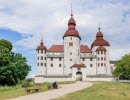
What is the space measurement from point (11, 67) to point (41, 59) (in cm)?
2267

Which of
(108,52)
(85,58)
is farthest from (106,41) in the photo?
(85,58)

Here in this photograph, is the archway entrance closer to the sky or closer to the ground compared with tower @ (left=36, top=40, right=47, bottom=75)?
closer to the ground

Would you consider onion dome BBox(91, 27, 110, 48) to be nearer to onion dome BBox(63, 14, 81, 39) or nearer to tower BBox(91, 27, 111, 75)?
tower BBox(91, 27, 111, 75)

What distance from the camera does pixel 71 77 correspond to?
183ft

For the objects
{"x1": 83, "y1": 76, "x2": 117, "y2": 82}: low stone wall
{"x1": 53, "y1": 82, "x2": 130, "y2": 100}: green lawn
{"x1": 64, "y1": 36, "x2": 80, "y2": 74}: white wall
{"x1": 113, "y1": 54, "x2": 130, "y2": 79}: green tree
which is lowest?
{"x1": 83, "y1": 76, "x2": 117, "y2": 82}: low stone wall

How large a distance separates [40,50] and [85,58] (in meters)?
16.6

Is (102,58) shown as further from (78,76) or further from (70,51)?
(78,76)

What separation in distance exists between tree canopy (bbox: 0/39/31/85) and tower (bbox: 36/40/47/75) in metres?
10.6

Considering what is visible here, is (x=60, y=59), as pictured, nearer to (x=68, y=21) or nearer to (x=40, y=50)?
(x=40, y=50)

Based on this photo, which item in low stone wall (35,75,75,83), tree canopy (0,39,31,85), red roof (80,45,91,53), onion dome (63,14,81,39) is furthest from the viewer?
red roof (80,45,91,53)

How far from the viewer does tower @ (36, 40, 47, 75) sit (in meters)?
64.1

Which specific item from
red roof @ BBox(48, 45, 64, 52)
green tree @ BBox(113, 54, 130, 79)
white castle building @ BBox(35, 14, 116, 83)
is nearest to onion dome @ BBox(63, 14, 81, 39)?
white castle building @ BBox(35, 14, 116, 83)

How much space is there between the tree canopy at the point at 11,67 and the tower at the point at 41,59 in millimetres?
10584

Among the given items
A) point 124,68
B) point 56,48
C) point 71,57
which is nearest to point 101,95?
point 124,68
